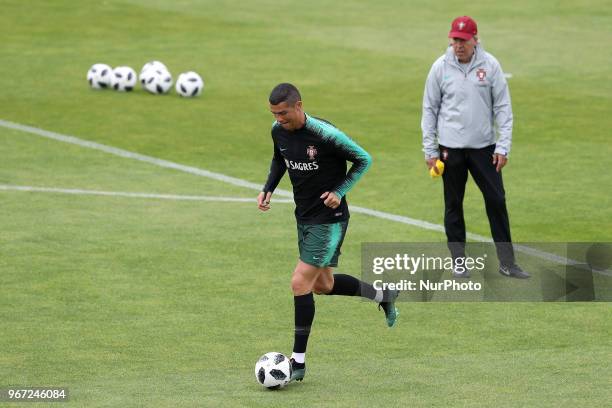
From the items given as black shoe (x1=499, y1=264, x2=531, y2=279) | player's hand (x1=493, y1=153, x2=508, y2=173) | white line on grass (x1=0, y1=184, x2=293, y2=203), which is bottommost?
white line on grass (x1=0, y1=184, x2=293, y2=203)

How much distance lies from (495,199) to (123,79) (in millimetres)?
12827

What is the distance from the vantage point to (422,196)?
17.1m

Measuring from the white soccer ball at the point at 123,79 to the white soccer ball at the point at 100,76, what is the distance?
10 centimetres

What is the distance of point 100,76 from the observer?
81.1 ft

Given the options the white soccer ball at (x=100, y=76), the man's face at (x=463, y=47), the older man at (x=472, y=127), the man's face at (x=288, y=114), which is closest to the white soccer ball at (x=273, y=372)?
the man's face at (x=288, y=114)

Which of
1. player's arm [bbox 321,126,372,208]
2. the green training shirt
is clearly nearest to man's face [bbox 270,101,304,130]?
the green training shirt

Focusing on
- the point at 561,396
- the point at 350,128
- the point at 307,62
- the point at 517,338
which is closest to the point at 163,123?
the point at 350,128

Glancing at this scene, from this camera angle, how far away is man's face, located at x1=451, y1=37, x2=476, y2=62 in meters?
12.8

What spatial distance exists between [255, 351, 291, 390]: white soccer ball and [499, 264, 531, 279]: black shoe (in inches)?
163

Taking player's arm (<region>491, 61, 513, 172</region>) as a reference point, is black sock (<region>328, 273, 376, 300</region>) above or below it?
below

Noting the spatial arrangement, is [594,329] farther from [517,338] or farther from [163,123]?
[163,123]

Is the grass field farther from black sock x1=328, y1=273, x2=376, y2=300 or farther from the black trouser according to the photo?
the black trouser

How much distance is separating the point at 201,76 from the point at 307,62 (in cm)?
251

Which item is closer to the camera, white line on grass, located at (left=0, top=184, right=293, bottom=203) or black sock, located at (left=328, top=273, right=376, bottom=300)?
black sock, located at (left=328, top=273, right=376, bottom=300)
